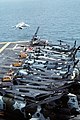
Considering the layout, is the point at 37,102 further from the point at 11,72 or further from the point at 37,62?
the point at 37,62

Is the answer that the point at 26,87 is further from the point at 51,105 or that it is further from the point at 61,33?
the point at 61,33

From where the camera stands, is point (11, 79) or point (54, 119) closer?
point (54, 119)

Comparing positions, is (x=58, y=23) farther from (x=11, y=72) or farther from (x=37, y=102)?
(x=37, y=102)

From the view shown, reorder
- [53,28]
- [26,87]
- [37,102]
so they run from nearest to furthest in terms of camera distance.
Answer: [37,102] < [26,87] < [53,28]

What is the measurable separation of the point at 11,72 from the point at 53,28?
10162 centimetres

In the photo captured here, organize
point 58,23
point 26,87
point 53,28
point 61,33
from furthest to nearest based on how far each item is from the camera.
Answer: point 58,23 → point 53,28 → point 61,33 → point 26,87

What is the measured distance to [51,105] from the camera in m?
66.1

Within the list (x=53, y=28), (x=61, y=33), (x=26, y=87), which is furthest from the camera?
(x=53, y=28)

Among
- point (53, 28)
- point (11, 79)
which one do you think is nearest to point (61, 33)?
point (53, 28)

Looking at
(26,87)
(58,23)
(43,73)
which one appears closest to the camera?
(26,87)

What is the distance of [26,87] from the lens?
7169cm

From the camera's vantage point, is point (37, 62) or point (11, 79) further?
point (37, 62)

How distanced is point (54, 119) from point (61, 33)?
99.2 metres

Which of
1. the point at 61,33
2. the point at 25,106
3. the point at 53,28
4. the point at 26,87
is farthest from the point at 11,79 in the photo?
the point at 53,28
